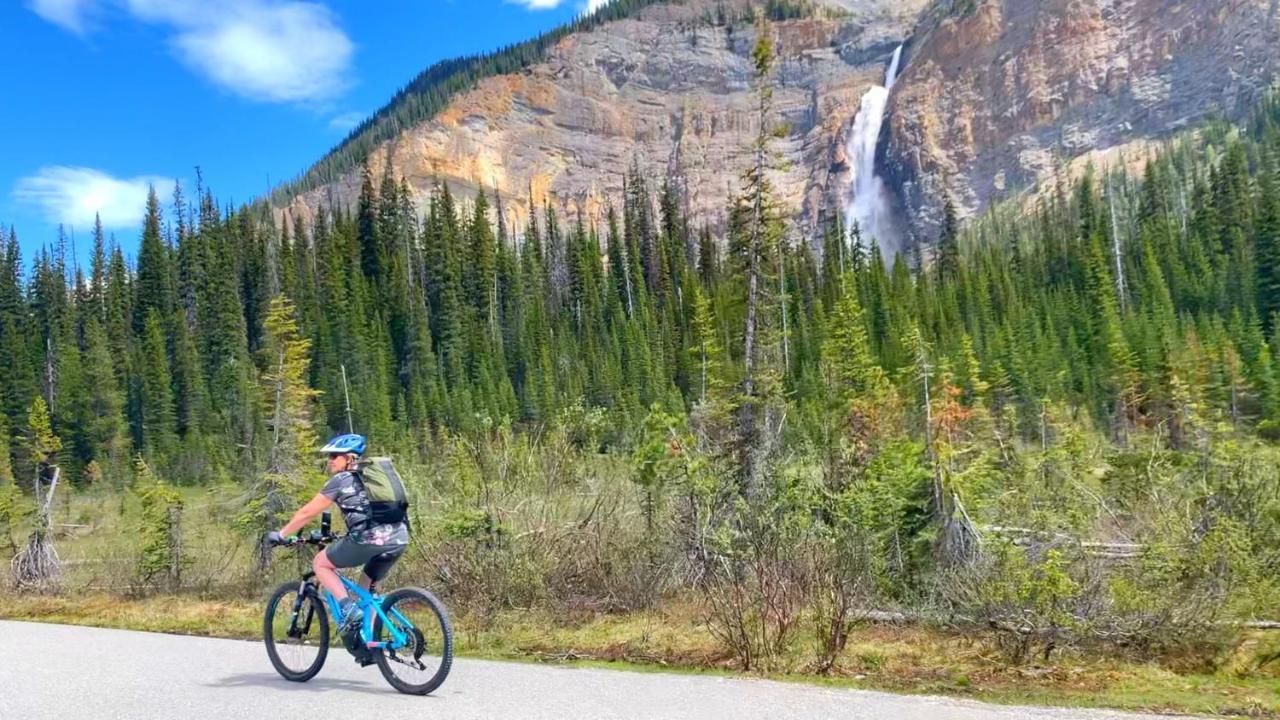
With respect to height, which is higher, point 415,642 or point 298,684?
point 415,642

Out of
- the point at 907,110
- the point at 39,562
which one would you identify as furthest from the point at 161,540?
the point at 907,110

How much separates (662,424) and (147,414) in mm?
73099

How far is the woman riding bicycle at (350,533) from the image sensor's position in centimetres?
670

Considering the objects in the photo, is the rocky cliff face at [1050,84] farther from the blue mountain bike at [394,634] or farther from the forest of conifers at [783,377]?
the blue mountain bike at [394,634]

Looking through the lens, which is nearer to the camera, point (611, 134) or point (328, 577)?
point (328, 577)

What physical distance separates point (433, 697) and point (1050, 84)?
6909 inches

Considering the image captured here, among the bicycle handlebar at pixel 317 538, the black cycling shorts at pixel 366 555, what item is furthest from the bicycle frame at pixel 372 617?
the bicycle handlebar at pixel 317 538

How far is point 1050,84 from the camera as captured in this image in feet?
514

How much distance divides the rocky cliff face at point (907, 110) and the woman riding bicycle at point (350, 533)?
459 feet

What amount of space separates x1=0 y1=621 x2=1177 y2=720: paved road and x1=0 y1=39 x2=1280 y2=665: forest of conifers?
162cm

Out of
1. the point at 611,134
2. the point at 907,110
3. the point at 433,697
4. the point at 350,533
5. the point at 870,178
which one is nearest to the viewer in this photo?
the point at 433,697

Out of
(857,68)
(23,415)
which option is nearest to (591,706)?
(23,415)

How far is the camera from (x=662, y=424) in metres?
13.8

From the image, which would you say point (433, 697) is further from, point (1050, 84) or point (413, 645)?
point (1050, 84)
